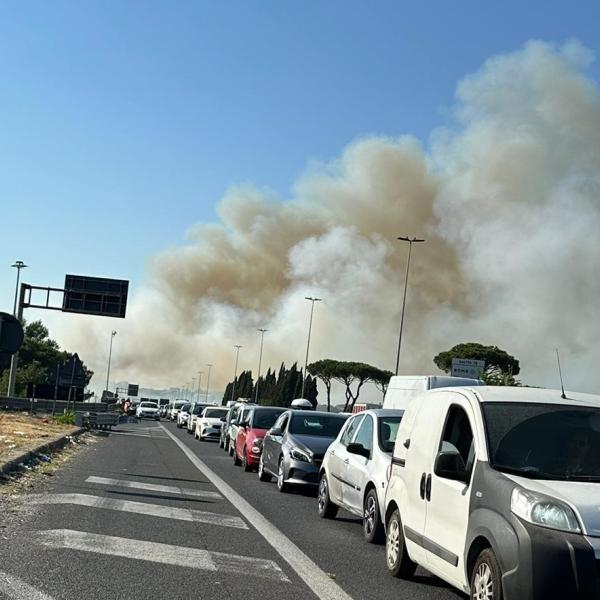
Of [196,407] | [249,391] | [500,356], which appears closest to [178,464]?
[196,407]

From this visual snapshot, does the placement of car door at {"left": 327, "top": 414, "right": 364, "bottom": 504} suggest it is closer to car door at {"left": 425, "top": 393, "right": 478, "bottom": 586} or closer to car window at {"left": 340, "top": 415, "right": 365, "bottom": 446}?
car window at {"left": 340, "top": 415, "right": 365, "bottom": 446}

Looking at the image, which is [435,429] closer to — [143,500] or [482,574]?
[482,574]

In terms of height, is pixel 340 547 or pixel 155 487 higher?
pixel 340 547

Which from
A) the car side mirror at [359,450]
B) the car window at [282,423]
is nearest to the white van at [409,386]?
the car window at [282,423]

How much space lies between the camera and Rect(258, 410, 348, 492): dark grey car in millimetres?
15664

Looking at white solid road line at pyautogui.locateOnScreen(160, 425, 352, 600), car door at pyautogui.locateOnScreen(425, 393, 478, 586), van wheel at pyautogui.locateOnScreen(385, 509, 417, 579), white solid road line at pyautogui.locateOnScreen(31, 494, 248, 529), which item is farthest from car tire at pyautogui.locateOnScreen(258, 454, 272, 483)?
car door at pyautogui.locateOnScreen(425, 393, 478, 586)

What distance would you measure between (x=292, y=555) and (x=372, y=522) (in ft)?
5.35

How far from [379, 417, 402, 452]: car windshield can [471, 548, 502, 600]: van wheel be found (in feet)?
16.6

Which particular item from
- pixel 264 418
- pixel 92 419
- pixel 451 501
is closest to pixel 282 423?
pixel 264 418

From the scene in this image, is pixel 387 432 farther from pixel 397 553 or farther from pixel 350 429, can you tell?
pixel 397 553

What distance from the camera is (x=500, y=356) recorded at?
260 feet

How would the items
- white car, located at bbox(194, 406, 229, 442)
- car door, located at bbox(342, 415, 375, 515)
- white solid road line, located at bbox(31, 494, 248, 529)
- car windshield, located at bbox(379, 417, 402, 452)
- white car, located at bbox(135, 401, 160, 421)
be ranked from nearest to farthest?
→ car door, located at bbox(342, 415, 375, 515) < white solid road line, located at bbox(31, 494, 248, 529) < car windshield, located at bbox(379, 417, 402, 452) < white car, located at bbox(194, 406, 229, 442) < white car, located at bbox(135, 401, 160, 421)

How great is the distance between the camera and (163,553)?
8680 mm

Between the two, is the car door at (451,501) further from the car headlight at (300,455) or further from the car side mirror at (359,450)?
the car headlight at (300,455)
